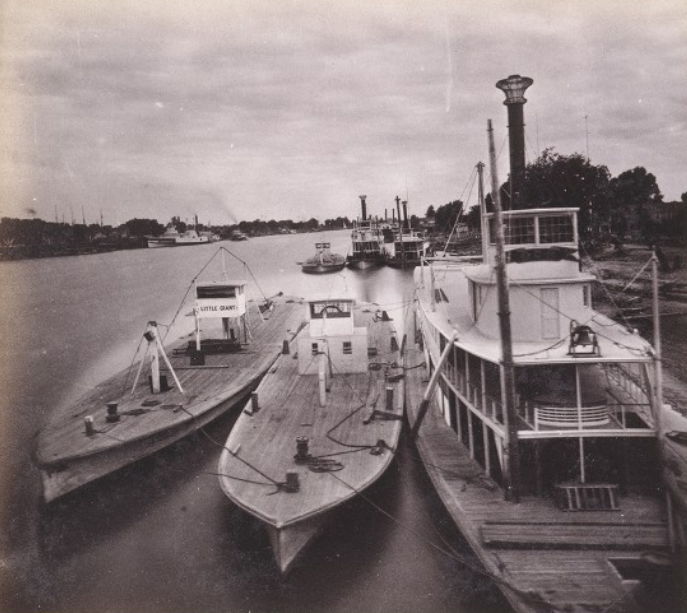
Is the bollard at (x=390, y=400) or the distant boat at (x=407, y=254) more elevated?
the distant boat at (x=407, y=254)

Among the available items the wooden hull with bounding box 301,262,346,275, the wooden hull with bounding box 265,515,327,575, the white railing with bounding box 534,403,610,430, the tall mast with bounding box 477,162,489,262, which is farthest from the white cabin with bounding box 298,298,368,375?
the wooden hull with bounding box 301,262,346,275

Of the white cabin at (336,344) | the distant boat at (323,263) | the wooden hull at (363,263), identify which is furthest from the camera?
the wooden hull at (363,263)

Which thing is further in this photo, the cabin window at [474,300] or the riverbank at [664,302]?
the riverbank at [664,302]

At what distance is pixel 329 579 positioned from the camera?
14.6m

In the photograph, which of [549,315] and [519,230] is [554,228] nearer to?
[519,230]

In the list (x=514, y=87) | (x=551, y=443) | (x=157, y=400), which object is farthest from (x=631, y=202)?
(x=157, y=400)

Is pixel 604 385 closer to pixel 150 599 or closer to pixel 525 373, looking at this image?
pixel 525 373

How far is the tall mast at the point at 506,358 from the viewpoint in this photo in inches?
534

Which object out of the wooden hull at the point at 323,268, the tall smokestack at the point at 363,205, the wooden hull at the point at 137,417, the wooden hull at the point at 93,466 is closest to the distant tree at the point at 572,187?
the wooden hull at the point at 137,417

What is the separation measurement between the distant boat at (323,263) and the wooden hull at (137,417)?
207 feet

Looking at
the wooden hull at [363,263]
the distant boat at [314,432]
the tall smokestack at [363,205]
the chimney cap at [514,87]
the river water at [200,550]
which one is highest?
the chimney cap at [514,87]

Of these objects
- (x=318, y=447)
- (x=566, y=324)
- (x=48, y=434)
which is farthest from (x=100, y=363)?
(x=566, y=324)

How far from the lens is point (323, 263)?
9631 cm

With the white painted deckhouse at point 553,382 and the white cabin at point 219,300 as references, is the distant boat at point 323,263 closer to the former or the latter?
the white cabin at point 219,300
